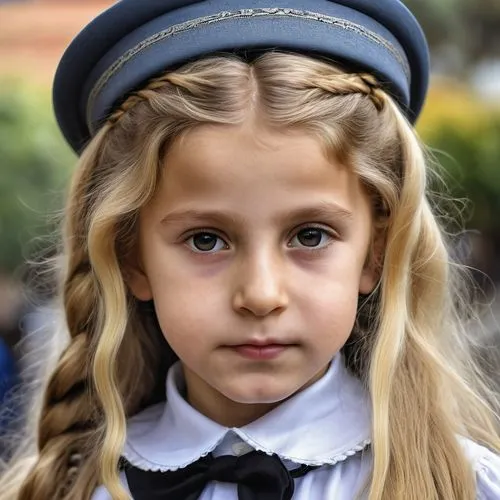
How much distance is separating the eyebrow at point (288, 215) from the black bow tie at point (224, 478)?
44 centimetres

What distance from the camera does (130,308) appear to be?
193cm

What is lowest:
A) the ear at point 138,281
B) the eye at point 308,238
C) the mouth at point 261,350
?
the ear at point 138,281

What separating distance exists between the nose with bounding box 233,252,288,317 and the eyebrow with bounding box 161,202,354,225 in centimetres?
7

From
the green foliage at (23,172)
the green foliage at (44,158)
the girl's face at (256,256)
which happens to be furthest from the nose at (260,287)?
the green foliage at (23,172)

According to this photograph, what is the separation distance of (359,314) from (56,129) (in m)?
5.83

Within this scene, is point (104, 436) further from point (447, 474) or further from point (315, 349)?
point (447, 474)

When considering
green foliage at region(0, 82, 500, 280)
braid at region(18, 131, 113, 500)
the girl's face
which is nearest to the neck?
the girl's face

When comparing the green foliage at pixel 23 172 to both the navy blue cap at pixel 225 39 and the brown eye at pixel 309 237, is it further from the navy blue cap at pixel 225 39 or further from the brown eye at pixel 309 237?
the brown eye at pixel 309 237

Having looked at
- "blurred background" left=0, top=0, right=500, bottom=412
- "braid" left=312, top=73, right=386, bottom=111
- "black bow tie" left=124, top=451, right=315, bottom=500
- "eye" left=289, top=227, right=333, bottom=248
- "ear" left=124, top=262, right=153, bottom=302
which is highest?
"braid" left=312, top=73, right=386, bottom=111

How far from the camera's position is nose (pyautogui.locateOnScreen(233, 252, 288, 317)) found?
1.53 metres

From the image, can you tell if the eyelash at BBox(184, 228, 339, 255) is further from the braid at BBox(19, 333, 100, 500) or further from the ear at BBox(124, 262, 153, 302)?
the braid at BBox(19, 333, 100, 500)

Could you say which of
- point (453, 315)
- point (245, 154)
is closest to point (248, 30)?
point (245, 154)

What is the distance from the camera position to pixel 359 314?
184 cm

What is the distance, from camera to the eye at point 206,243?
63.6 inches
